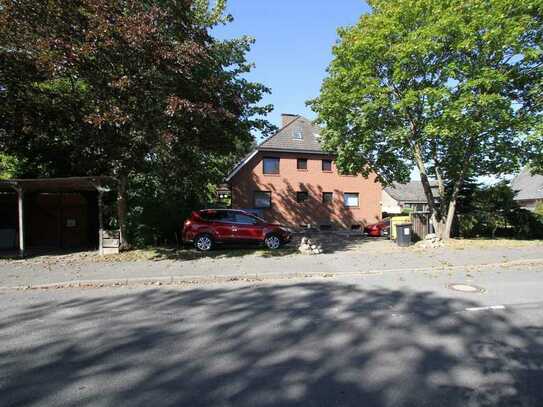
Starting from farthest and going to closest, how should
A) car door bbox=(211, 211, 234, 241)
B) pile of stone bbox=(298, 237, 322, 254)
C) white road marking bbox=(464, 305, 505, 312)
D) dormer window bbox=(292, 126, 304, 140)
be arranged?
dormer window bbox=(292, 126, 304, 140) < car door bbox=(211, 211, 234, 241) < pile of stone bbox=(298, 237, 322, 254) < white road marking bbox=(464, 305, 505, 312)

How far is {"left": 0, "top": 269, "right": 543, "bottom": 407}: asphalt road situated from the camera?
327cm

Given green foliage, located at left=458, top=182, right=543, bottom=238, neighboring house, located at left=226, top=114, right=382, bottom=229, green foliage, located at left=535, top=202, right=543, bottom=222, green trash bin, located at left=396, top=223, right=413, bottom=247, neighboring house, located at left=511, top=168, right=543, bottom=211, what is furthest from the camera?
neighboring house, located at left=511, top=168, right=543, bottom=211

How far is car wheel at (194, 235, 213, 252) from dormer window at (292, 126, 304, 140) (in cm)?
1835

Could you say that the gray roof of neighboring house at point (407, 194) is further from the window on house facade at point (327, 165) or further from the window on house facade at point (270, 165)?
the window on house facade at point (270, 165)

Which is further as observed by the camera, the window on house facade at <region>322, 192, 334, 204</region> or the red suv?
the window on house facade at <region>322, 192, 334, 204</region>

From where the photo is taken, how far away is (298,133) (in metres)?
30.8

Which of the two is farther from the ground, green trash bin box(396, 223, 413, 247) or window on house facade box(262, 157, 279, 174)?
window on house facade box(262, 157, 279, 174)

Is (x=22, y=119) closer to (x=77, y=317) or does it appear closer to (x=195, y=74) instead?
(x=195, y=74)

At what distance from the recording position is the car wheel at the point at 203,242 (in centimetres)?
1373

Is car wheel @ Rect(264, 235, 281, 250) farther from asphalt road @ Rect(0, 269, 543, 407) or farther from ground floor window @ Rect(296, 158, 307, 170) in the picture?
ground floor window @ Rect(296, 158, 307, 170)

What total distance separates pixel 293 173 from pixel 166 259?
1917 centimetres

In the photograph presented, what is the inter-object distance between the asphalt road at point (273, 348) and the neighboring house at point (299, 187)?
2128 centimetres

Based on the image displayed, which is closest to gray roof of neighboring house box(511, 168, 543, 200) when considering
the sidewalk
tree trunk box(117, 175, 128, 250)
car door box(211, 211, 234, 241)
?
the sidewalk

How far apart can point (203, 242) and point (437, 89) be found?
34.5 feet
